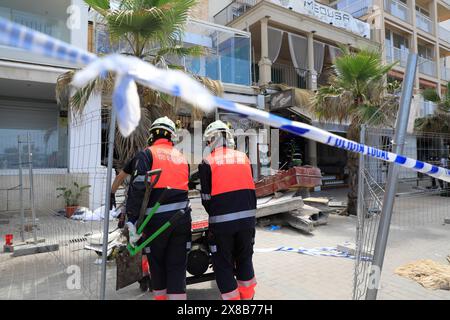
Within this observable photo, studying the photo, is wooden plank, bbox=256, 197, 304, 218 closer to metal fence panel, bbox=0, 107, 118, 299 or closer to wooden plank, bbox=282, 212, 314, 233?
wooden plank, bbox=282, 212, 314, 233

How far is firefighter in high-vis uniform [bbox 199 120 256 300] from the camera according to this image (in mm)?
3086

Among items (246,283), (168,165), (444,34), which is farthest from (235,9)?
(444,34)

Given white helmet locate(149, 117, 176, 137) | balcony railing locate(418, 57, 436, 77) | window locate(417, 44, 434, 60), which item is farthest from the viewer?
window locate(417, 44, 434, 60)

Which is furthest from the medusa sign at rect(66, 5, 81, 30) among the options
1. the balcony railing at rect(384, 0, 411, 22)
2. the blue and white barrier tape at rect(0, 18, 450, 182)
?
the balcony railing at rect(384, 0, 411, 22)

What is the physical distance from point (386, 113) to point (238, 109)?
8.49 metres

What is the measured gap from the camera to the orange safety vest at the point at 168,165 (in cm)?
301

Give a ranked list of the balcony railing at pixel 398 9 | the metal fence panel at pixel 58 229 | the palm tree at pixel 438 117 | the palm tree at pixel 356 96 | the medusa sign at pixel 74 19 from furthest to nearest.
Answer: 1. the balcony railing at pixel 398 9
2. the palm tree at pixel 438 117
3. the medusa sign at pixel 74 19
4. the palm tree at pixel 356 96
5. the metal fence panel at pixel 58 229

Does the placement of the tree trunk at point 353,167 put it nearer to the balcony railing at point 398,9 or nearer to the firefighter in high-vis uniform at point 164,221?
the firefighter in high-vis uniform at point 164,221

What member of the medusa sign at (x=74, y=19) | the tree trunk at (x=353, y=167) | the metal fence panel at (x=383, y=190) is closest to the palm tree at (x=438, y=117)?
the metal fence panel at (x=383, y=190)

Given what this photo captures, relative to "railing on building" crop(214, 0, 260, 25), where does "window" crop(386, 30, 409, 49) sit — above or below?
above

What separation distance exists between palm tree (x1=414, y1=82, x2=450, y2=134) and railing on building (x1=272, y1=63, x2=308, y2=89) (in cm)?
543

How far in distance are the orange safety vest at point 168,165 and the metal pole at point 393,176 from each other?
1764 millimetres
